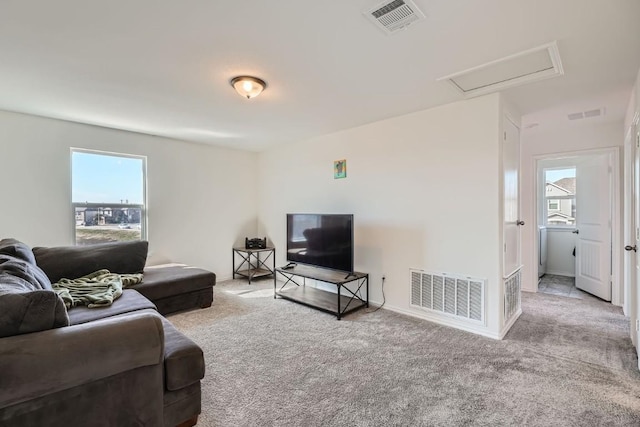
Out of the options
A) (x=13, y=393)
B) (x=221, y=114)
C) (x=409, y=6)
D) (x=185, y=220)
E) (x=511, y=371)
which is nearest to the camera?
(x=13, y=393)

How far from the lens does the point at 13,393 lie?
1.20 metres

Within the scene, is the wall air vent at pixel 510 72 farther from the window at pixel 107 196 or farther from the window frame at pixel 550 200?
the window at pixel 107 196

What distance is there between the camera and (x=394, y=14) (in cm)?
173

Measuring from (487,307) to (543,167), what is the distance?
398 centimetres

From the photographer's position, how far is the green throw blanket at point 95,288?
102 inches

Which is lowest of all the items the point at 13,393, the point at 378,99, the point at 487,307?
the point at 487,307

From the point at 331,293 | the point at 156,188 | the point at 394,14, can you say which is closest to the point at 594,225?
the point at 331,293

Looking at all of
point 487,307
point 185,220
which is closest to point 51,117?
point 185,220

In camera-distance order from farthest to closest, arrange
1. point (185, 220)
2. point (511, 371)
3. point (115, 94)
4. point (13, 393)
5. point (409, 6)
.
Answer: point (185, 220) → point (115, 94) → point (511, 371) → point (409, 6) → point (13, 393)

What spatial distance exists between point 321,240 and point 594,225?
12.6ft

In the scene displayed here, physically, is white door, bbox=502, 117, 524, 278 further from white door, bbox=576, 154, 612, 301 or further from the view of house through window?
the view of house through window

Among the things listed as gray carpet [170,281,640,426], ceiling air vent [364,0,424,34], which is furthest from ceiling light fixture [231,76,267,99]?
gray carpet [170,281,640,426]

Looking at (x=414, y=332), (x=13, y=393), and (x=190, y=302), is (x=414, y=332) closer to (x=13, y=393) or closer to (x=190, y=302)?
(x=190, y=302)

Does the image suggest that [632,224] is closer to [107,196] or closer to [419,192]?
[419,192]
